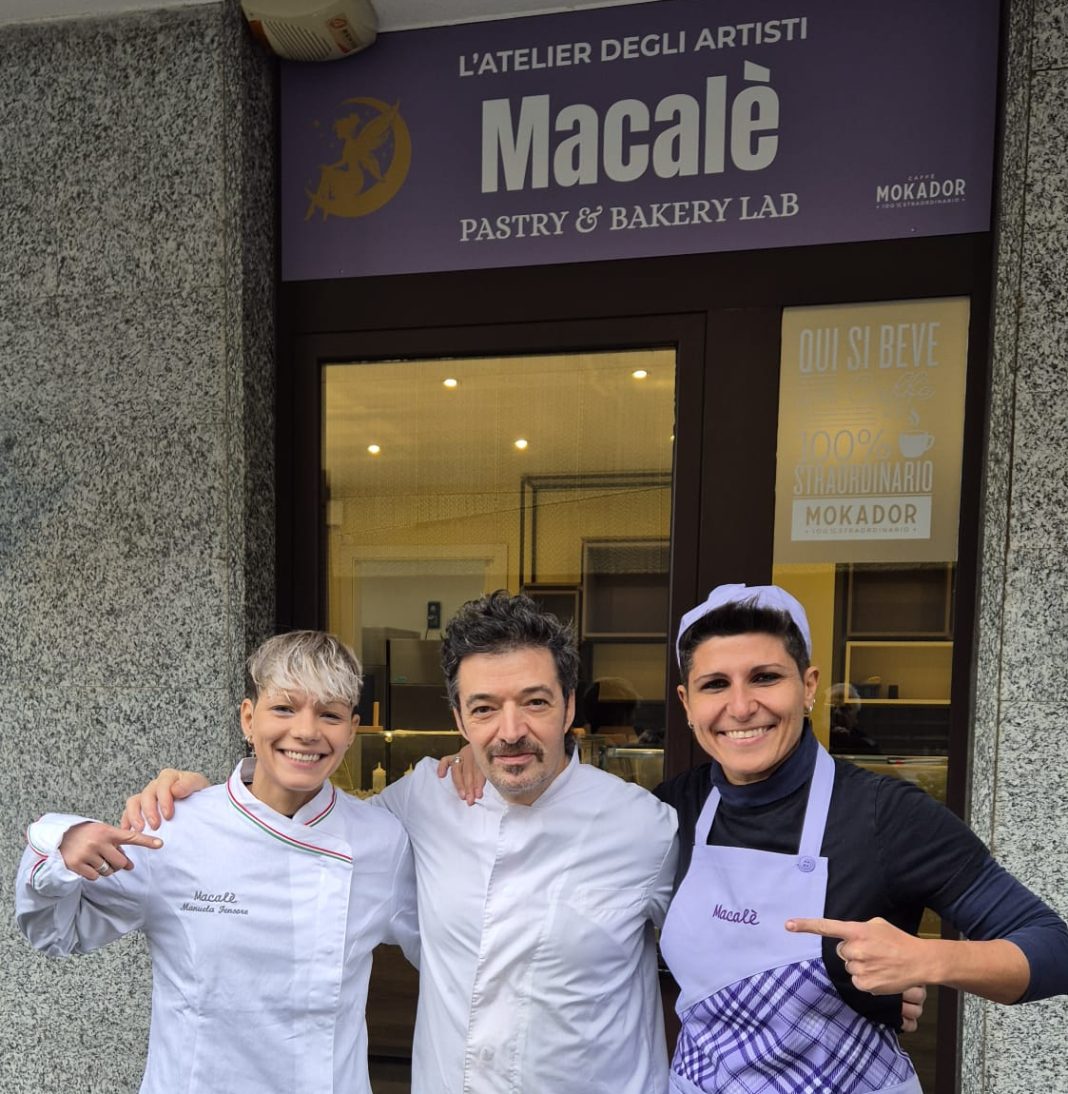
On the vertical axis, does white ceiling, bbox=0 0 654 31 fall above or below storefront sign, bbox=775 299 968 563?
above

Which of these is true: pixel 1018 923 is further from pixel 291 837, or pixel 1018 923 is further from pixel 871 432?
pixel 871 432

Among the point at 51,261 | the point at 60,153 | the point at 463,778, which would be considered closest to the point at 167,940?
the point at 463,778

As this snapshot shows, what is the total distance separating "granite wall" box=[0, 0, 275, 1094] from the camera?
254 cm

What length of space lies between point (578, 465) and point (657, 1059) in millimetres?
1632

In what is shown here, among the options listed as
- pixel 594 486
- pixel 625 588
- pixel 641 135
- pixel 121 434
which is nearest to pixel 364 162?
pixel 641 135

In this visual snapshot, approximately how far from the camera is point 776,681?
1.48 metres

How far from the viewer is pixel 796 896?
1.40 meters

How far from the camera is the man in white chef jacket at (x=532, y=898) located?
5.24ft

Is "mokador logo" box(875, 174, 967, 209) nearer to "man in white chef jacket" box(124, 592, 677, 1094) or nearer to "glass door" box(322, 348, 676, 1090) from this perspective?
"glass door" box(322, 348, 676, 1090)

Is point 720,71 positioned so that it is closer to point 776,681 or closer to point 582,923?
point 776,681

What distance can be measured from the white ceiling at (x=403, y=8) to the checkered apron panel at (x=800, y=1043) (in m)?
2.49

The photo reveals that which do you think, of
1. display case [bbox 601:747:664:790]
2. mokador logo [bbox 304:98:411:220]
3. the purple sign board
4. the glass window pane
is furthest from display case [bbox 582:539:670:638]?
mokador logo [bbox 304:98:411:220]

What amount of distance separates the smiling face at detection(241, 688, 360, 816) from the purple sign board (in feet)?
5.04

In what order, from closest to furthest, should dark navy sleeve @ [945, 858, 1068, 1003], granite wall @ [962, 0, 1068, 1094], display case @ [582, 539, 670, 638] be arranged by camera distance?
dark navy sleeve @ [945, 858, 1068, 1003] → granite wall @ [962, 0, 1068, 1094] → display case @ [582, 539, 670, 638]
